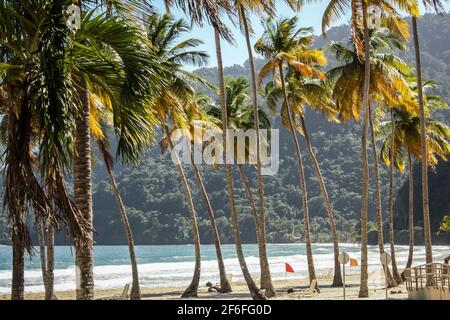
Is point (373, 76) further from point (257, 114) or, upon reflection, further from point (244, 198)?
point (244, 198)

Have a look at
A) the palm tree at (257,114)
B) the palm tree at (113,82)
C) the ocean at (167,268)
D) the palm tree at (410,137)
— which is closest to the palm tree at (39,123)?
the palm tree at (113,82)


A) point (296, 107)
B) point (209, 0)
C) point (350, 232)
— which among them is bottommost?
point (350, 232)

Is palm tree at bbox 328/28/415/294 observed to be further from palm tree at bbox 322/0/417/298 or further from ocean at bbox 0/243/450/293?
ocean at bbox 0/243/450/293

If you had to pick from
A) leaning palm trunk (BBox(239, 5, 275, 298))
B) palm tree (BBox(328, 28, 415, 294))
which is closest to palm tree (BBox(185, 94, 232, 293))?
leaning palm trunk (BBox(239, 5, 275, 298))

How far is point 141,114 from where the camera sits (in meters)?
7.59

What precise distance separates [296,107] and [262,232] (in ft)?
28.5

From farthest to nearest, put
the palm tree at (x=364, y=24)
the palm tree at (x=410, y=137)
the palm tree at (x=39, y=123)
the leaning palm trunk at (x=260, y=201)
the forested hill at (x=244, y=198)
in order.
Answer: the forested hill at (x=244, y=198) → the palm tree at (x=410, y=137) → the leaning palm trunk at (x=260, y=201) → the palm tree at (x=364, y=24) → the palm tree at (x=39, y=123)

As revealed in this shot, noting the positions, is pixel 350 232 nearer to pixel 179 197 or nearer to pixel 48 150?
pixel 179 197

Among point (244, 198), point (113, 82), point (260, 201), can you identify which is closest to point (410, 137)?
point (260, 201)

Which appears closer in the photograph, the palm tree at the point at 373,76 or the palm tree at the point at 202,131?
the palm tree at the point at 373,76

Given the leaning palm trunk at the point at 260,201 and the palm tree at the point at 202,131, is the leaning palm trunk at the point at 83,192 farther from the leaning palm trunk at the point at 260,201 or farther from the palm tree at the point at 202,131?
the palm tree at the point at 202,131

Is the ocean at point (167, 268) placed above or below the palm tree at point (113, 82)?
below

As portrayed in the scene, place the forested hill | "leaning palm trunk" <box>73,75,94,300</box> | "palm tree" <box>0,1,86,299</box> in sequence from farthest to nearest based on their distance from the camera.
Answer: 1. the forested hill
2. "leaning palm trunk" <box>73,75,94,300</box>
3. "palm tree" <box>0,1,86,299</box>

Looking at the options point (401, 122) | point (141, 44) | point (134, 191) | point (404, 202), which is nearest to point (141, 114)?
point (141, 44)
